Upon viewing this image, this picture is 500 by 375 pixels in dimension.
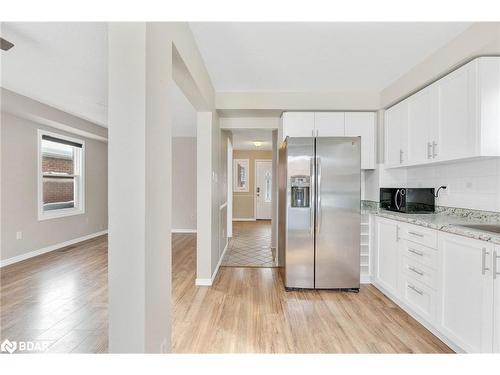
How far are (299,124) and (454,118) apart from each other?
165 centimetres

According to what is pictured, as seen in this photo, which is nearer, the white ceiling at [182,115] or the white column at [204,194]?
the white column at [204,194]

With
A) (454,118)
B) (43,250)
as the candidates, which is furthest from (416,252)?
(43,250)

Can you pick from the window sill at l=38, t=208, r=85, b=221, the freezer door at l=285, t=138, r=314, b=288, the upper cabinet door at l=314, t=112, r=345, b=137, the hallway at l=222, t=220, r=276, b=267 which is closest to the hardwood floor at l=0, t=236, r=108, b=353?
the window sill at l=38, t=208, r=85, b=221

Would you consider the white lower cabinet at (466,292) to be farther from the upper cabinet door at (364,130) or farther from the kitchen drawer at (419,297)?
the upper cabinet door at (364,130)

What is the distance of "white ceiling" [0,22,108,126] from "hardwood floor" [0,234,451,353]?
2.51m

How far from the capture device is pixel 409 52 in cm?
235

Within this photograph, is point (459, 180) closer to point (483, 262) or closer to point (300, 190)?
point (483, 262)

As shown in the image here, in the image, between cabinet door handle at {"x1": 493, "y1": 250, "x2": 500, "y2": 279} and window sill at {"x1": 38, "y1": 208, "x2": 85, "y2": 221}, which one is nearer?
cabinet door handle at {"x1": 493, "y1": 250, "x2": 500, "y2": 279}

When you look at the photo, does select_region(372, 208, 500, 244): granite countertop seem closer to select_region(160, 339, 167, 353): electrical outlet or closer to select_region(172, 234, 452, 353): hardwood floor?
select_region(172, 234, 452, 353): hardwood floor

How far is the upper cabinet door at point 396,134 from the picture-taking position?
2.86 m

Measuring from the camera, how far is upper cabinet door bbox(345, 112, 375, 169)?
131 inches

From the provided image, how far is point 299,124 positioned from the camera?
3352mm

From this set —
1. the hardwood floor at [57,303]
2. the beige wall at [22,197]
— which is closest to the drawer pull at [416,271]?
the hardwood floor at [57,303]

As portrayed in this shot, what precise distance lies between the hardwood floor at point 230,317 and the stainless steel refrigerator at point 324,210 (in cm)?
24
